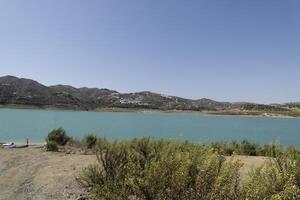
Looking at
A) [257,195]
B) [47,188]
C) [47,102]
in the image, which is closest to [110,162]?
[47,188]

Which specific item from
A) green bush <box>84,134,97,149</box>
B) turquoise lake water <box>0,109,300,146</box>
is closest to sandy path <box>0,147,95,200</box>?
turquoise lake water <box>0,109,300,146</box>

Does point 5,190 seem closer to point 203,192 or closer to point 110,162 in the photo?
point 110,162

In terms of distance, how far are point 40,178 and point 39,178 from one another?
5cm

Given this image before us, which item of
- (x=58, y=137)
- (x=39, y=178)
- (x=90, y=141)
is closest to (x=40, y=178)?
(x=39, y=178)

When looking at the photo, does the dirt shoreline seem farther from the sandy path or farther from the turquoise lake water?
the turquoise lake water

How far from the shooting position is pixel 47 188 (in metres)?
10.3

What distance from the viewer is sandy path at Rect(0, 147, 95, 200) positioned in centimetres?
971

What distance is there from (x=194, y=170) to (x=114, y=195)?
58.7 inches

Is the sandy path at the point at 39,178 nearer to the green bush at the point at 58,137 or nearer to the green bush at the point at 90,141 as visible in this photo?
the green bush at the point at 90,141

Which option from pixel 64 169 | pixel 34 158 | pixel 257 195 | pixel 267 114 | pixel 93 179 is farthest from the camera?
pixel 267 114

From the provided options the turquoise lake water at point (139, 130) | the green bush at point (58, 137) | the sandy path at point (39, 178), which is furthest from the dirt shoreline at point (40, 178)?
the green bush at point (58, 137)

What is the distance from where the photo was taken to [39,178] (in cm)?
1152

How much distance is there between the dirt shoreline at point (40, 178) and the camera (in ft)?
31.7

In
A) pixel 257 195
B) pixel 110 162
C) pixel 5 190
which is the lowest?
pixel 5 190
